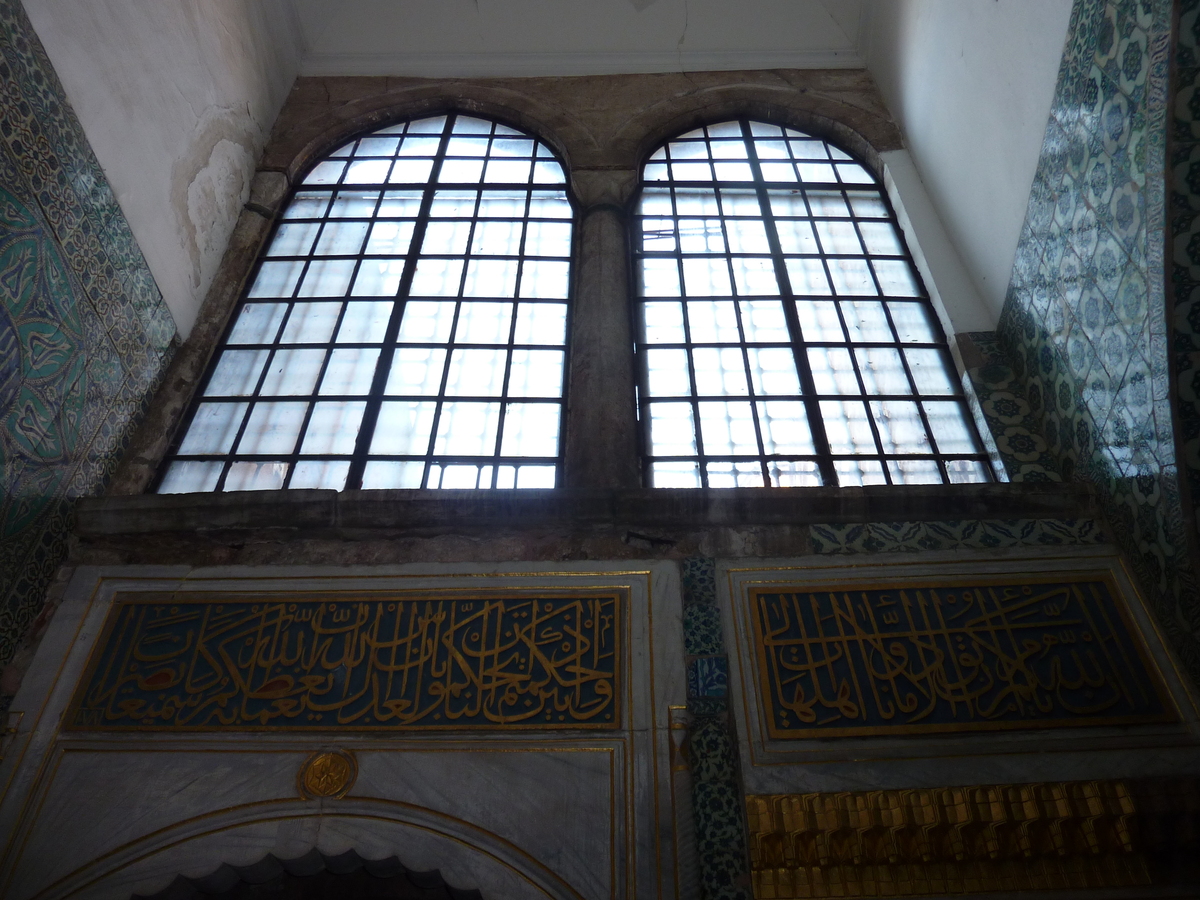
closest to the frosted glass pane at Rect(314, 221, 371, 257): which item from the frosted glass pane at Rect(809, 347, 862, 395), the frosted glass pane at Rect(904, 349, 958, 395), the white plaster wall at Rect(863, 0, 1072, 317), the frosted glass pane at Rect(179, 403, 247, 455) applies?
the frosted glass pane at Rect(179, 403, 247, 455)

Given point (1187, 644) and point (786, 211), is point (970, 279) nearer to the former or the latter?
point (786, 211)

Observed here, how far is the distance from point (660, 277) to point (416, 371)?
1450 millimetres

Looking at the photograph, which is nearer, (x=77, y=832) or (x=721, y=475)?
(x=77, y=832)

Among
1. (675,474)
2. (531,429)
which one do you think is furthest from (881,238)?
(531,429)

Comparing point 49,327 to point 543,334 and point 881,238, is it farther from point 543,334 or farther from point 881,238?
point 881,238

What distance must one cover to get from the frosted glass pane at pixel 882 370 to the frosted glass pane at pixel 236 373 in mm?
2982

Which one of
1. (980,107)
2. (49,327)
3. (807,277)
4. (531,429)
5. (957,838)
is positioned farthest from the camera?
(807,277)

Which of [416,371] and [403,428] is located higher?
[416,371]

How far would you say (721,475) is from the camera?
12.9 feet

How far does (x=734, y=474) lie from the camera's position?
12.9 feet

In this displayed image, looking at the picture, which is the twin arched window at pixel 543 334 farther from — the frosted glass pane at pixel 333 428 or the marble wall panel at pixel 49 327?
the marble wall panel at pixel 49 327

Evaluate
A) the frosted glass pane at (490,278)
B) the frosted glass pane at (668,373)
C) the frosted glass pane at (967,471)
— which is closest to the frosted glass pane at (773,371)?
the frosted glass pane at (668,373)

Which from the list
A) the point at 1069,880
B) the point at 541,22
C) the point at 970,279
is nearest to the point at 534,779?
the point at 1069,880

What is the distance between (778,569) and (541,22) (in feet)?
15.6
